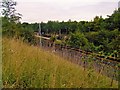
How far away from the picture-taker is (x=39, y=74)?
8.46 ft

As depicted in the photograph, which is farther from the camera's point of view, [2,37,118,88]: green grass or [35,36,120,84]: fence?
[35,36,120,84]: fence

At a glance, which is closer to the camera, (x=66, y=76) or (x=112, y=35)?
(x=66, y=76)

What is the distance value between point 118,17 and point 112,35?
3.91ft

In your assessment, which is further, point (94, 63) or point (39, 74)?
point (94, 63)

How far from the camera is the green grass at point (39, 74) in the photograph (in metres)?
2.47

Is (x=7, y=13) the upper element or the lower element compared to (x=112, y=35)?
upper

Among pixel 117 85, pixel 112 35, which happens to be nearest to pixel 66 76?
pixel 117 85

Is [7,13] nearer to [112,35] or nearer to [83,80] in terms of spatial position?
[112,35]

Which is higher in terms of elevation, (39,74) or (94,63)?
(39,74)

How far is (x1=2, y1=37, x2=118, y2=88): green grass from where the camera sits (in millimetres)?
2473

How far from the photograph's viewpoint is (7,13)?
10.7 meters

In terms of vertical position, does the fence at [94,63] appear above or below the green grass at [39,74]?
below

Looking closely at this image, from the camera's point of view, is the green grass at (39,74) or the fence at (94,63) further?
the fence at (94,63)

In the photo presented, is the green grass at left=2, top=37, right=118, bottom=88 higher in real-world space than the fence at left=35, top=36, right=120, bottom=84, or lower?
higher
